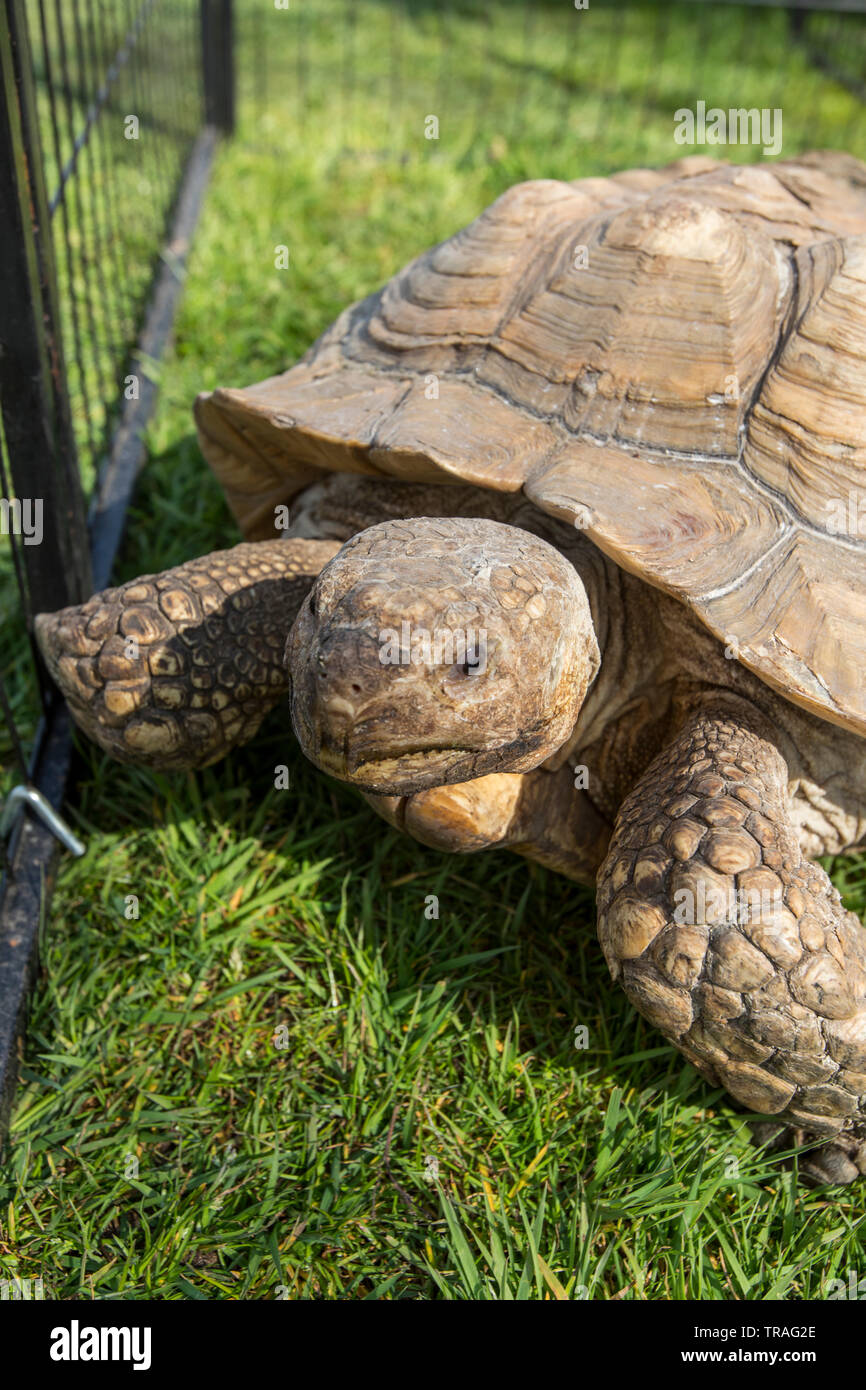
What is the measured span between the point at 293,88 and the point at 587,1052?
309 inches

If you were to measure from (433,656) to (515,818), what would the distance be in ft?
2.40

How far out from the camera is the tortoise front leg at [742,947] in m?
2.12

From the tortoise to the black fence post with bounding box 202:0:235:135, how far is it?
432cm

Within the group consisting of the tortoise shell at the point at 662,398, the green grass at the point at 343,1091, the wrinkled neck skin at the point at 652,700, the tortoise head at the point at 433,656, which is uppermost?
the tortoise shell at the point at 662,398

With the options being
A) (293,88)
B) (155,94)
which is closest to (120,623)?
(155,94)

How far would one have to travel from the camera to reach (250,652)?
2.72 meters

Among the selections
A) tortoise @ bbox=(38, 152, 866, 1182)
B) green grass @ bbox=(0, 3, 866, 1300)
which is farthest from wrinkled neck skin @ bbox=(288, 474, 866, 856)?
green grass @ bbox=(0, 3, 866, 1300)

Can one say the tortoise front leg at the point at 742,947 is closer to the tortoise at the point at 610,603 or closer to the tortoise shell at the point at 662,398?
A: the tortoise at the point at 610,603

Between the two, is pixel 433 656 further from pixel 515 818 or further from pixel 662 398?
pixel 662 398

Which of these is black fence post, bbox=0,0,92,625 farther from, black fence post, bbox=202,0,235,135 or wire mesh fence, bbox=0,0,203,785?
black fence post, bbox=202,0,235,135

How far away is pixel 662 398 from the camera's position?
256cm

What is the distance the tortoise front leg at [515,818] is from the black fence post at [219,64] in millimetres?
5693

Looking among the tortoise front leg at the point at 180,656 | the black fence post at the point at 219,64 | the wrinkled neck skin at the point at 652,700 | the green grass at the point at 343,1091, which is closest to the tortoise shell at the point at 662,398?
the wrinkled neck skin at the point at 652,700

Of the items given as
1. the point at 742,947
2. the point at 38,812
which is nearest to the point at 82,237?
the point at 38,812
